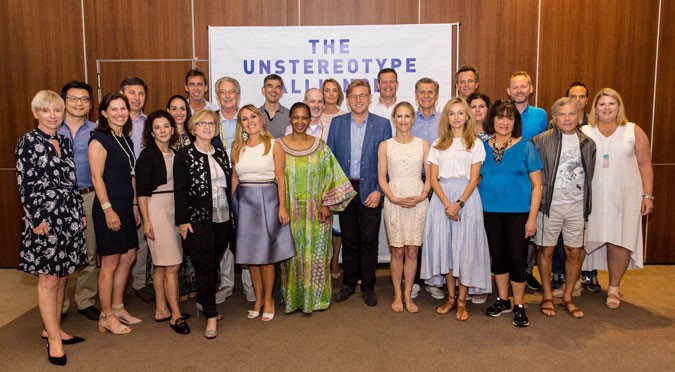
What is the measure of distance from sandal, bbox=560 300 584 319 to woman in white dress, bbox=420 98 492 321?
64cm

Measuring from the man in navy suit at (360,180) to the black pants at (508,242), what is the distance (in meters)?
0.84

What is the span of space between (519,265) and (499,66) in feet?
7.80

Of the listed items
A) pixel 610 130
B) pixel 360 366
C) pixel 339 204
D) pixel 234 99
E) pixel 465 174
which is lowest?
pixel 360 366

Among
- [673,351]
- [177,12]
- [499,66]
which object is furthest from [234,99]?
[673,351]

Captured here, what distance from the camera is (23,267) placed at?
2.96 metres

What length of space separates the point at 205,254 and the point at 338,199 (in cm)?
100

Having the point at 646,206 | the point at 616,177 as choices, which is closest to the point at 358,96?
the point at 616,177

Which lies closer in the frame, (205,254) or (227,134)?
(205,254)

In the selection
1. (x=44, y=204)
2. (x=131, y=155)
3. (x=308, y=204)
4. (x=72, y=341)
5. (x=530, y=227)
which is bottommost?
(x=72, y=341)

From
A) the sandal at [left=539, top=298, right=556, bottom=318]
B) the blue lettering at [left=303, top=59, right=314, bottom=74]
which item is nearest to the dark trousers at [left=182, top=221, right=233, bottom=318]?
the blue lettering at [left=303, top=59, right=314, bottom=74]

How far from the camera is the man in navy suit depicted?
389 cm

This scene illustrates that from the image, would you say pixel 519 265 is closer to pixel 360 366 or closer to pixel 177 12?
pixel 360 366

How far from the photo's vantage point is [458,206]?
3.57 metres

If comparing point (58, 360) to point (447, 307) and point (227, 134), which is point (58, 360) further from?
point (447, 307)
